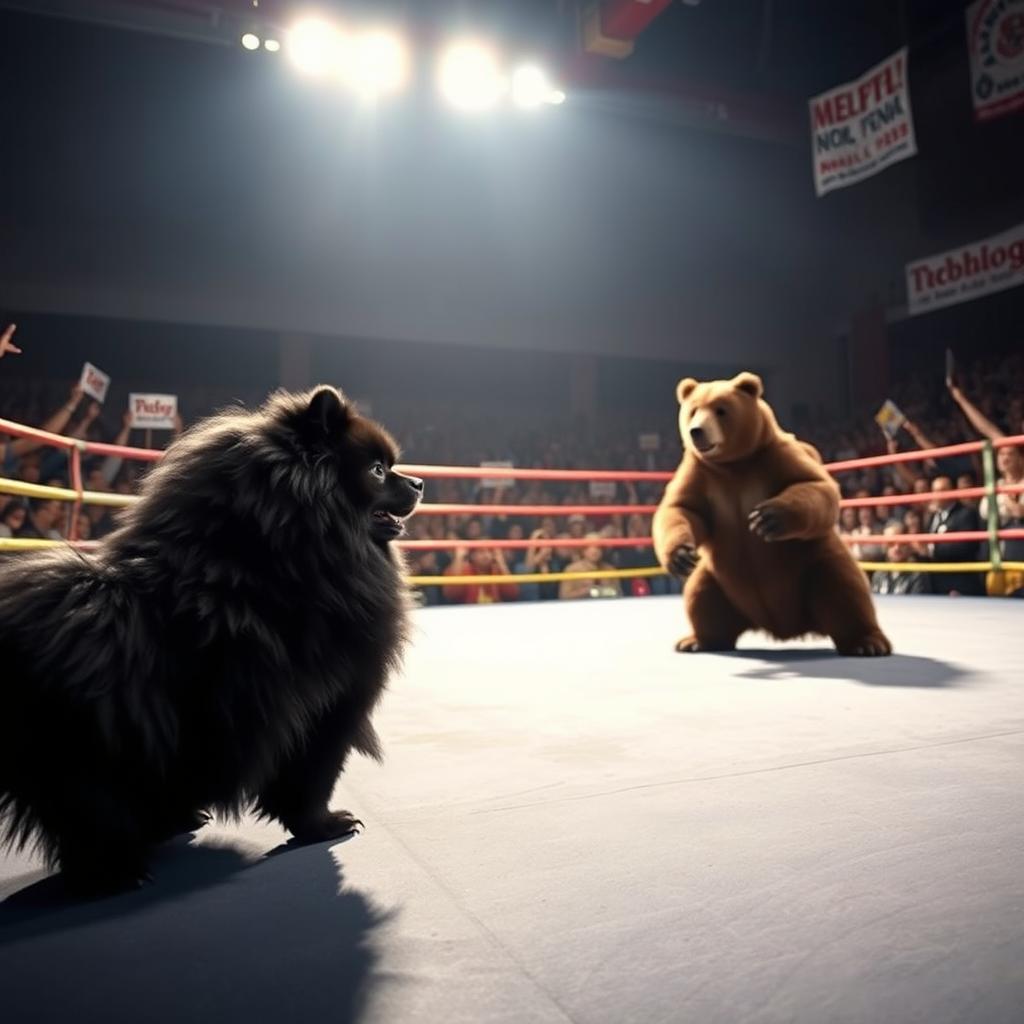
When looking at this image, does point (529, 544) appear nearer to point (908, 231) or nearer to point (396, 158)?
point (396, 158)

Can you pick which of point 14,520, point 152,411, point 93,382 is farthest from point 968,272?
point 14,520

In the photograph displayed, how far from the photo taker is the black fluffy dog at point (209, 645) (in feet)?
3.12

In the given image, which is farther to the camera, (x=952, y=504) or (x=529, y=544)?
(x=952, y=504)

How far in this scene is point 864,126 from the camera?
7.09 meters

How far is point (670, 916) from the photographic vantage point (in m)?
0.82

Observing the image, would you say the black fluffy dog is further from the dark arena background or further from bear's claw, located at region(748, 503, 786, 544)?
bear's claw, located at region(748, 503, 786, 544)

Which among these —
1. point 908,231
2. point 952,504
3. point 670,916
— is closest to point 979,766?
point 670,916

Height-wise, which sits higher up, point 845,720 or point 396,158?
point 396,158

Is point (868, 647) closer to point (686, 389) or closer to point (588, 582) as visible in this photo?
point (686, 389)

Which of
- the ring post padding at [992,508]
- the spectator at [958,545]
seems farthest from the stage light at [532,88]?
the ring post padding at [992,508]

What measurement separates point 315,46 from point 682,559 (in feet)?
21.0

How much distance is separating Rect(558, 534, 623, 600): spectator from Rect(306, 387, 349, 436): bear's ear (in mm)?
5130

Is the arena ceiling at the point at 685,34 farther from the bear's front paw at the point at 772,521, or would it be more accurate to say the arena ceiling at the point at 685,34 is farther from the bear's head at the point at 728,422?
the bear's front paw at the point at 772,521

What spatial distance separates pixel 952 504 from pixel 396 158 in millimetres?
6562
